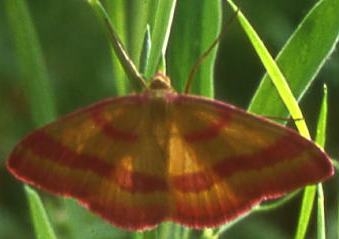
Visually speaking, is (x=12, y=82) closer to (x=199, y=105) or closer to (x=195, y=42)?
(x=195, y=42)

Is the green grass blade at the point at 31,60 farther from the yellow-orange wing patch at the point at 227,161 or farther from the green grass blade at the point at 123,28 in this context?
the yellow-orange wing patch at the point at 227,161

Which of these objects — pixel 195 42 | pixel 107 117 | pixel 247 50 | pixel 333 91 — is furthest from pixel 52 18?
pixel 107 117

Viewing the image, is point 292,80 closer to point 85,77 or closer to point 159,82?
point 159,82

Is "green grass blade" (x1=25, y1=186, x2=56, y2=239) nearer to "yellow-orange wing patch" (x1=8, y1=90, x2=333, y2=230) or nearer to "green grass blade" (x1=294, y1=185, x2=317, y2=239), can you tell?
"yellow-orange wing patch" (x1=8, y1=90, x2=333, y2=230)

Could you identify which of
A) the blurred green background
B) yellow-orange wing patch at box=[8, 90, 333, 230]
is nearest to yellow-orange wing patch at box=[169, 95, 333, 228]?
yellow-orange wing patch at box=[8, 90, 333, 230]

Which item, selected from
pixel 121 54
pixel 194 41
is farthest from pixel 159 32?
pixel 194 41

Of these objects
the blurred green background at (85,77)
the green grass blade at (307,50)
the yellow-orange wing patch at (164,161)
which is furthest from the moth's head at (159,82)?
the blurred green background at (85,77)
